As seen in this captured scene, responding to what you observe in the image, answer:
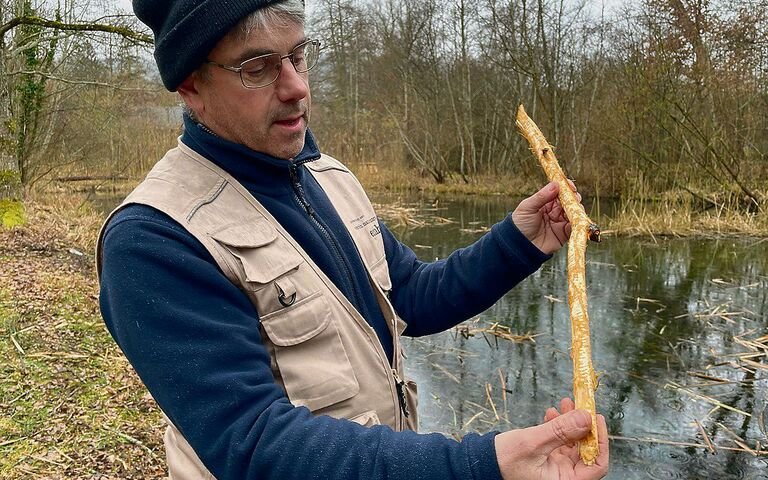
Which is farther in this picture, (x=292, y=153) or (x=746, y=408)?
(x=746, y=408)

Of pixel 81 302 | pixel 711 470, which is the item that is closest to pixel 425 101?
pixel 81 302

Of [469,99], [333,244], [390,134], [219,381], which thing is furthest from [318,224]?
[390,134]

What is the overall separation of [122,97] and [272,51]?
14513mm

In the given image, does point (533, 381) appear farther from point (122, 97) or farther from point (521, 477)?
point (122, 97)

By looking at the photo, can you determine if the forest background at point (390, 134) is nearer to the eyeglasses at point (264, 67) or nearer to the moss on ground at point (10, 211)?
the moss on ground at point (10, 211)

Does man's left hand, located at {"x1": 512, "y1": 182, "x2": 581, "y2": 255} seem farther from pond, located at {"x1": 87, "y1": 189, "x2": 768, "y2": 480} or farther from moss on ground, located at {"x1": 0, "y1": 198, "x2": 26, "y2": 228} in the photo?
moss on ground, located at {"x1": 0, "y1": 198, "x2": 26, "y2": 228}

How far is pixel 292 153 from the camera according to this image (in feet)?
4.68

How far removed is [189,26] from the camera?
126 centimetres

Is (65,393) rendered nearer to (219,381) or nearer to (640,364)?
(219,381)

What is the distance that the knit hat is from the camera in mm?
1245

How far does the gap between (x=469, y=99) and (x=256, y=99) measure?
1679cm

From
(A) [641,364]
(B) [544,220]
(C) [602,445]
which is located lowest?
(A) [641,364]

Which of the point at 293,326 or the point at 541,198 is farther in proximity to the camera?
the point at 541,198

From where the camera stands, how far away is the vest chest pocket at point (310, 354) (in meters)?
1.25
